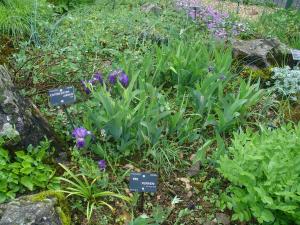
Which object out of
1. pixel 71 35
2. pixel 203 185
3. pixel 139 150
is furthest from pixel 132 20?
pixel 203 185

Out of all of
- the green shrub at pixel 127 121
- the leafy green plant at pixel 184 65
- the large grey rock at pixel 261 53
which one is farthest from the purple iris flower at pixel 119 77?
the large grey rock at pixel 261 53

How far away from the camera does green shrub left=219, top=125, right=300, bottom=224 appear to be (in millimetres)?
2061

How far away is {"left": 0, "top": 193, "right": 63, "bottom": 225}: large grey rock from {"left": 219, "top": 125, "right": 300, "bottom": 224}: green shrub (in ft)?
3.12

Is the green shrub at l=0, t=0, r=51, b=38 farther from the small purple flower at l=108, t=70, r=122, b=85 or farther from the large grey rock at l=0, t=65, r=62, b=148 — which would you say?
the large grey rock at l=0, t=65, r=62, b=148

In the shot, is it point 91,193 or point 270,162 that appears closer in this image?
point 270,162

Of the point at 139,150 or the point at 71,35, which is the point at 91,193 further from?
the point at 71,35

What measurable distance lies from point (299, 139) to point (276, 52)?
2.26 meters

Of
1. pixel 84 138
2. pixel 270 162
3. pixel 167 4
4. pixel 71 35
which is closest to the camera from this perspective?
pixel 270 162

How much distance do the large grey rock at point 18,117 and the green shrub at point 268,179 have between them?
112cm

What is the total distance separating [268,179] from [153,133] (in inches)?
33.3

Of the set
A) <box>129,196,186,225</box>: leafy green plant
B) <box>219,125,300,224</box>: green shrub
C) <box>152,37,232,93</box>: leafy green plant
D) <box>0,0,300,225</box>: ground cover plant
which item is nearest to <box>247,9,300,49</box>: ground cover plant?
<box>0,0,300,225</box>: ground cover plant

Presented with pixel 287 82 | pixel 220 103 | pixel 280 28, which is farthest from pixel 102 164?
pixel 280 28

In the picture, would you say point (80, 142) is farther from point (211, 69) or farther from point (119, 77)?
point (211, 69)

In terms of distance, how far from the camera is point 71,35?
4031mm
